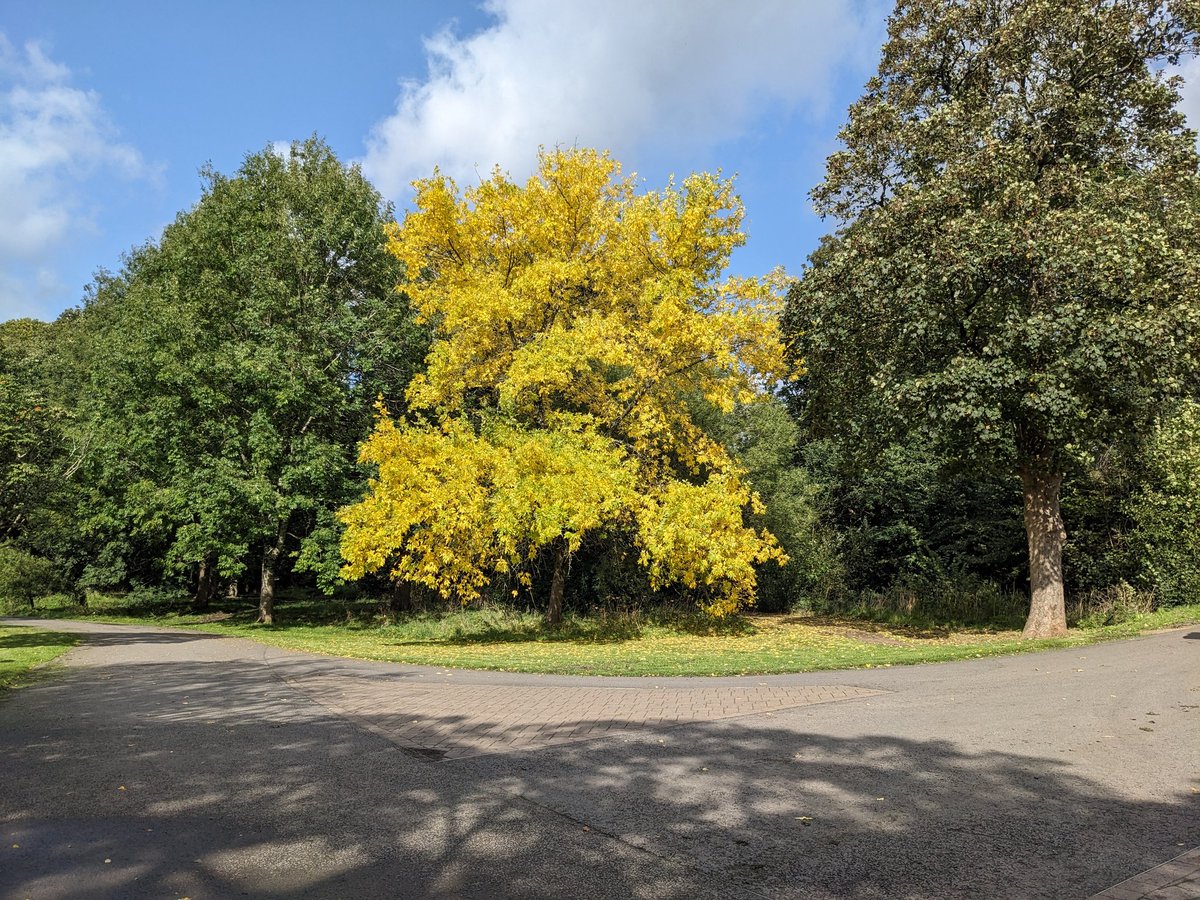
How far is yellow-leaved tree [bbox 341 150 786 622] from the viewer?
15406 mm

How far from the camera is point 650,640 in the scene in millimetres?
17328

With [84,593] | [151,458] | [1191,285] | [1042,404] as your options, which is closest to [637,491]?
Result: [1042,404]

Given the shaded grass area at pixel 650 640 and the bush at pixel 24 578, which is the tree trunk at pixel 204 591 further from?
the shaded grass area at pixel 650 640

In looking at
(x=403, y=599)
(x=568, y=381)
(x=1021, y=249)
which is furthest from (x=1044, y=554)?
(x=403, y=599)

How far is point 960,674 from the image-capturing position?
9.75 metres

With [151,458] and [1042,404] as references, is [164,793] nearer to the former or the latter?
[1042,404]

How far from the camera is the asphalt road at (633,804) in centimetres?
359

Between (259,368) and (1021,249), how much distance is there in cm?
1949

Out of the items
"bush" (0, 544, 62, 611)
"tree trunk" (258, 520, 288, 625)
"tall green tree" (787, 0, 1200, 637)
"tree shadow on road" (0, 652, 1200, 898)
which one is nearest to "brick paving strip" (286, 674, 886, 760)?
"tree shadow on road" (0, 652, 1200, 898)

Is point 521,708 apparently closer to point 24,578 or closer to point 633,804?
point 633,804

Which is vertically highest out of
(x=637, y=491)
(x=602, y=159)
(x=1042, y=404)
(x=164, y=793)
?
(x=602, y=159)

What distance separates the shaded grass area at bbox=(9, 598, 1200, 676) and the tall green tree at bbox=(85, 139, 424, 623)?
3547 mm

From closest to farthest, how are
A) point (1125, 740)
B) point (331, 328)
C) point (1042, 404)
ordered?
1. point (1125, 740)
2. point (1042, 404)
3. point (331, 328)

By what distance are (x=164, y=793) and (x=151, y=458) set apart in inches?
898
